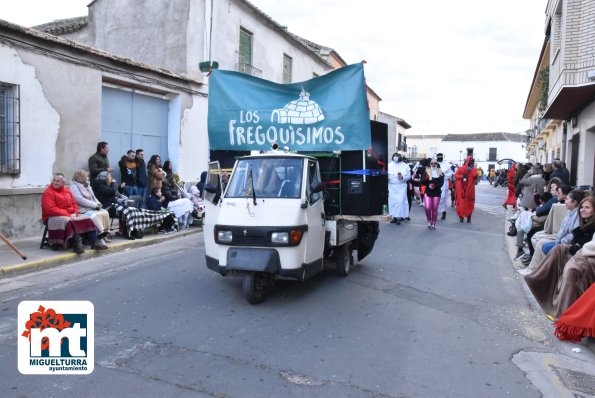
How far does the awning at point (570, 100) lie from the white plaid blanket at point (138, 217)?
1023 centimetres

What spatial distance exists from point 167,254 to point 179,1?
33.3 ft

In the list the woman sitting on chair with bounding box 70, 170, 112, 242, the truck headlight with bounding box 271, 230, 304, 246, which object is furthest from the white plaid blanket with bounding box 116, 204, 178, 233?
the truck headlight with bounding box 271, 230, 304, 246

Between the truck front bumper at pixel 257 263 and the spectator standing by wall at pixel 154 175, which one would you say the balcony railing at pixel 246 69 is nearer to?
the spectator standing by wall at pixel 154 175

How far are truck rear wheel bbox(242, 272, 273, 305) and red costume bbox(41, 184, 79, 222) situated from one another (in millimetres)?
4589

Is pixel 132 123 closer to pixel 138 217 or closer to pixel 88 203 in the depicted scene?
pixel 138 217

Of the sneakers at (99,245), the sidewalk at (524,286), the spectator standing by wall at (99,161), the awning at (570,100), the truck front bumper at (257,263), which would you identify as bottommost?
the sidewalk at (524,286)

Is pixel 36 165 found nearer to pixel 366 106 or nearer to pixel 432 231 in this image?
pixel 366 106

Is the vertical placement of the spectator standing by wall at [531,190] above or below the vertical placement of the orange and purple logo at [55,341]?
above

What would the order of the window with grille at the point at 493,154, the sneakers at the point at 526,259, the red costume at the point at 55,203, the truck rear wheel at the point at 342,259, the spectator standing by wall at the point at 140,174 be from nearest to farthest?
the truck rear wheel at the point at 342,259 < the red costume at the point at 55,203 < the sneakers at the point at 526,259 < the spectator standing by wall at the point at 140,174 < the window with grille at the point at 493,154

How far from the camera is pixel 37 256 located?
A: 859 cm

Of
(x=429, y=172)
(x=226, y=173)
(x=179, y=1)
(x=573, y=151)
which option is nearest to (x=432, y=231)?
(x=429, y=172)

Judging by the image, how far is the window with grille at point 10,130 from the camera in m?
10.1

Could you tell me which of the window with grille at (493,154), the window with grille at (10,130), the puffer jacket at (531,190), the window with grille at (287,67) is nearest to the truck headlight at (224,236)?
the window with grille at (10,130)

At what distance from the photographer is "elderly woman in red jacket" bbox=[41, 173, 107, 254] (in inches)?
352
